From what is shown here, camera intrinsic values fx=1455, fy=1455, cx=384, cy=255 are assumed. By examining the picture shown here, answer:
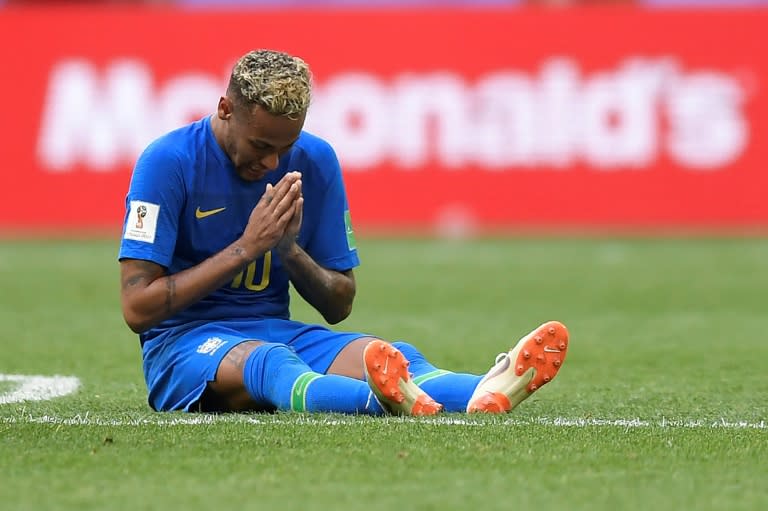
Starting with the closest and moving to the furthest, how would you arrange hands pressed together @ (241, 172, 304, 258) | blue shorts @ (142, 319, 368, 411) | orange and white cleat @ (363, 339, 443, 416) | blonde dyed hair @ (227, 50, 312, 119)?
orange and white cleat @ (363, 339, 443, 416) < blonde dyed hair @ (227, 50, 312, 119) < hands pressed together @ (241, 172, 304, 258) < blue shorts @ (142, 319, 368, 411)

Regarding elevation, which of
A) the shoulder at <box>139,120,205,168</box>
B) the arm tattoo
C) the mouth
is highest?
the shoulder at <box>139,120,205,168</box>

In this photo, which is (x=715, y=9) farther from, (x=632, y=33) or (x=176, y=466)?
(x=176, y=466)

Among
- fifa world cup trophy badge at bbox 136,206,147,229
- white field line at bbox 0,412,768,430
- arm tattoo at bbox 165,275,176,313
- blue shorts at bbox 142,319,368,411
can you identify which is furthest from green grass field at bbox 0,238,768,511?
fifa world cup trophy badge at bbox 136,206,147,229

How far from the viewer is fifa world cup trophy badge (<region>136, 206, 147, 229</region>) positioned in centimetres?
498

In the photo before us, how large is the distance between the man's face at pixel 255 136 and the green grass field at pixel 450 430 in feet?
2.94

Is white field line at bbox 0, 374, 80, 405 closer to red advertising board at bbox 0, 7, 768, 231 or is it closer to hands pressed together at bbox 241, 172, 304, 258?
hands pressed together at bbox 241, 172, 304, 258

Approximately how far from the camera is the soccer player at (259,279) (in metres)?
4.89

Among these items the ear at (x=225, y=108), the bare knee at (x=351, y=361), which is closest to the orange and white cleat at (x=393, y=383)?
the bare knee at (x=351, y=361)

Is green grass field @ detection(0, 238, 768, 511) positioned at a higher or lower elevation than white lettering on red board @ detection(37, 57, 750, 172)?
lower

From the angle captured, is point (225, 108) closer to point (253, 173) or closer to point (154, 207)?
point (253, 173)

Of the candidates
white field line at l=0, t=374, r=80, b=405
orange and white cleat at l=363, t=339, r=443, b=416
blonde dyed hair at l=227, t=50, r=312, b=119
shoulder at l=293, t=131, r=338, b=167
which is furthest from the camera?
white field line at l=0, t=374, r=80, b=405

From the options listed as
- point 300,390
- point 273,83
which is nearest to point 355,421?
point 300,390

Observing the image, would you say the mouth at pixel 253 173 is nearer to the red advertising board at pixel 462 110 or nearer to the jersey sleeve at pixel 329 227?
the jersey sleeve at pixel 329 227

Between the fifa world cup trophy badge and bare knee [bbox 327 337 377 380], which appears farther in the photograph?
bare knee [bbox 327 337 377 380]
